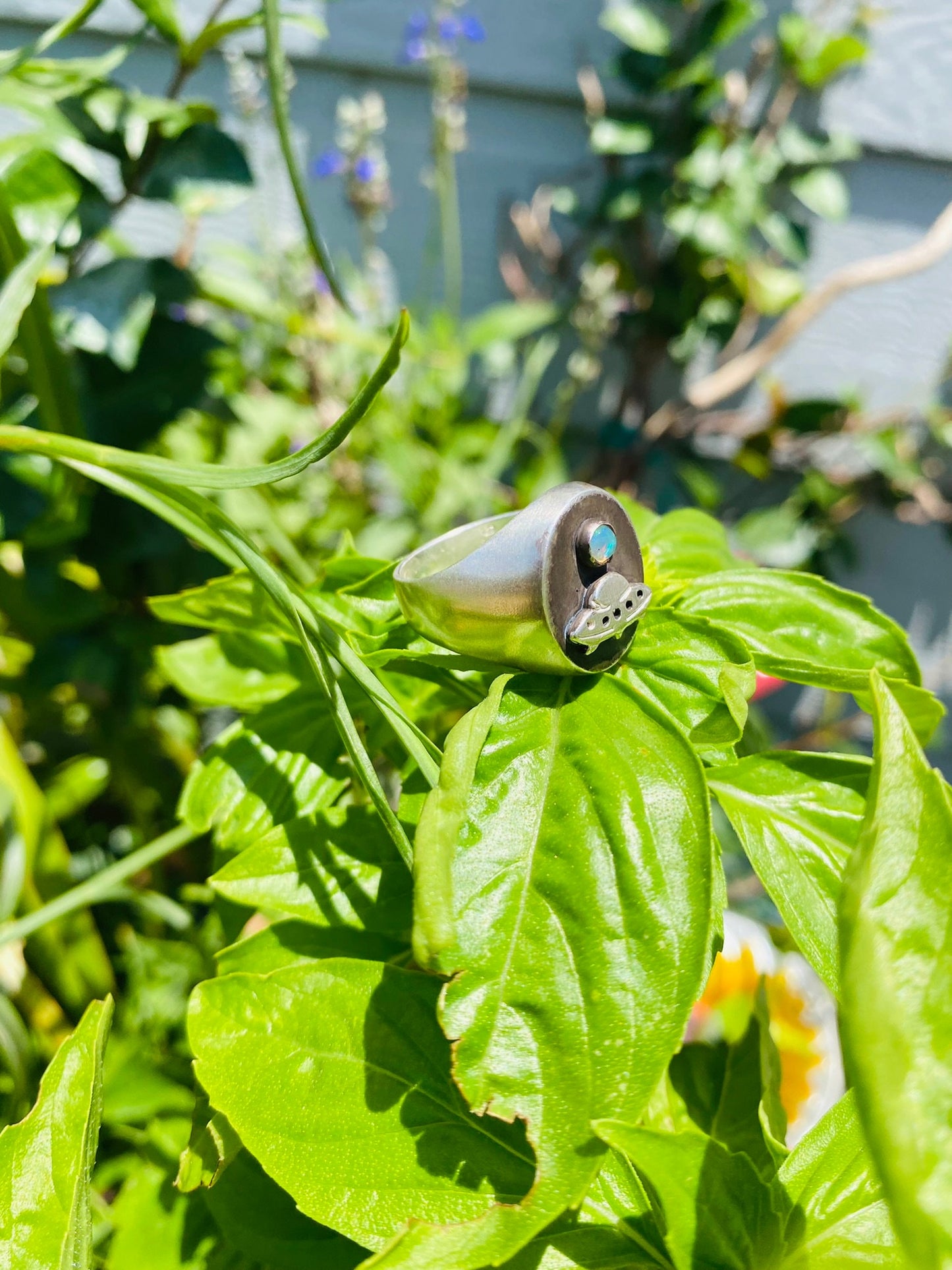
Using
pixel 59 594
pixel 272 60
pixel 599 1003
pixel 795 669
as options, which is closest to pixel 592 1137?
pixel 599 1003

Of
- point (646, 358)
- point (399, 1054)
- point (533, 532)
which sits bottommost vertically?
point (646, 358)

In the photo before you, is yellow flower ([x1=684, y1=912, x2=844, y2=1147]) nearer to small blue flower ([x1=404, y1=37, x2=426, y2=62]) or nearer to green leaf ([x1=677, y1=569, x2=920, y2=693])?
green leaf ([x1=677, y1=569, x2=920, y2=693])

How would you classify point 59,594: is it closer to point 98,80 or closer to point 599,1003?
point 98,80

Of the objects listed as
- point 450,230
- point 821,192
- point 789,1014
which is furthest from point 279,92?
point 821,192

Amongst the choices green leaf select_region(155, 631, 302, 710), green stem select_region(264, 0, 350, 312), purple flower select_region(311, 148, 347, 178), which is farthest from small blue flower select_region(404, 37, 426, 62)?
green leaf select_region(155, 631, 302, 710)

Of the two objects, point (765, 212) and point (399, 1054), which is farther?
point (765, 212)
